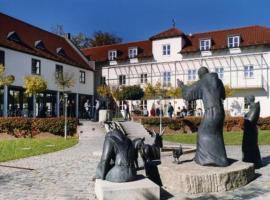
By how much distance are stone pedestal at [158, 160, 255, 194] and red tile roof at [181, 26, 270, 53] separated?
3083cm

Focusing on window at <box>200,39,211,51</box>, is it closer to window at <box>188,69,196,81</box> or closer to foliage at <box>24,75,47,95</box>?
window at <box>188,69,196,81</box>

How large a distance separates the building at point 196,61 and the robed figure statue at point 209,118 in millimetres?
26471

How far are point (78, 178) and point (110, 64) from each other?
36.1 metres

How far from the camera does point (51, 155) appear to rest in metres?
14.2

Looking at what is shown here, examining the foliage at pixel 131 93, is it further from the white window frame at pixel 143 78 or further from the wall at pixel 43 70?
the white window frame at pixel 143 78

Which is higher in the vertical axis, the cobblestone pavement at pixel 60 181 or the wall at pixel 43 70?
the wall at pixel 43 70

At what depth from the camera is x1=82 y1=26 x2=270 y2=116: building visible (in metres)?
37.6

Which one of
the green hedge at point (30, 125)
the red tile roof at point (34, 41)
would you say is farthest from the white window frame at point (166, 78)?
the green hedge at point (30, 125)

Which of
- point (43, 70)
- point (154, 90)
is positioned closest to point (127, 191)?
point (43, 70)

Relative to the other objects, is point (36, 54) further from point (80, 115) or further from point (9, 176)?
point (9, 176)

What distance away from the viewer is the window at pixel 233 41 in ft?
127

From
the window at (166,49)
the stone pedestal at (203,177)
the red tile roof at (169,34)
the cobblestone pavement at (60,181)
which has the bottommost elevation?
the cobblestone pavement at (60,181)

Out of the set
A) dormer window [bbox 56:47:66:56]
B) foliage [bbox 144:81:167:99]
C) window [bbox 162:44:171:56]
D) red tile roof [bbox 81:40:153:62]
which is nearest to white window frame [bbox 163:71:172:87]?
window [bbox 162:44:171:56]

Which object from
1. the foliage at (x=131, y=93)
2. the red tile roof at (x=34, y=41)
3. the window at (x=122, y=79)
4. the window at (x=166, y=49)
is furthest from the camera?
the window at (x=122, y=79)
